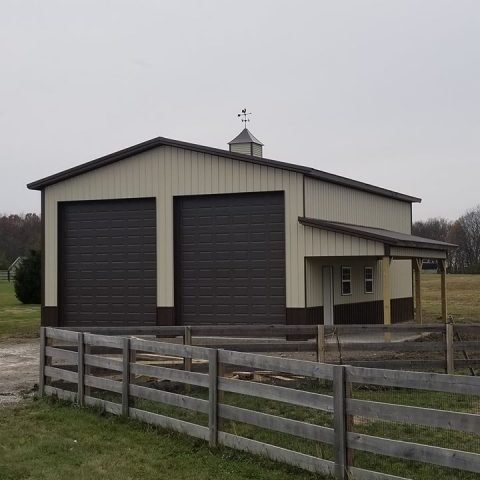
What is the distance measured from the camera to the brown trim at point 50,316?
71.9 ft

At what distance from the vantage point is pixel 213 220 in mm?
20344

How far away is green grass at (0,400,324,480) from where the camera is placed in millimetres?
6418

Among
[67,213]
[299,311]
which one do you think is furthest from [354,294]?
[67,213]

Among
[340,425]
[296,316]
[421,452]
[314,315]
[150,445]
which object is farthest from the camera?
[314,315]

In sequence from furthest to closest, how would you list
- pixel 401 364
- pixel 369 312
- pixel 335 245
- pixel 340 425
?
pixel 369 312
pixel 335 245
pixel 401 364
pixel 340 425

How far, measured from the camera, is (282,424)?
6.51 m

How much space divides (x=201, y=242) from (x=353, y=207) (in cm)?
573

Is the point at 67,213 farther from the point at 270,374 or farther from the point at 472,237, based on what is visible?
the point at 472,237

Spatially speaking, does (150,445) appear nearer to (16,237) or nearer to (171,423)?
(171,423)

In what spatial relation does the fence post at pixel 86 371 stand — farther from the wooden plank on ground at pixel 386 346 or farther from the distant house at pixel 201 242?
the distant house at pixel 201 242

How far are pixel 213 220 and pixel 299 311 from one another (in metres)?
3.69

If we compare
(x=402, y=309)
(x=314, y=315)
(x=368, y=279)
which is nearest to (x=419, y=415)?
(x=314, y=315)

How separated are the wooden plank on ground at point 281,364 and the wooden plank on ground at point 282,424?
1.46 ft

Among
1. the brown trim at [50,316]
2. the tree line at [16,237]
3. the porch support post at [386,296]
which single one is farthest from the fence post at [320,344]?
the tree line at [16,237]
